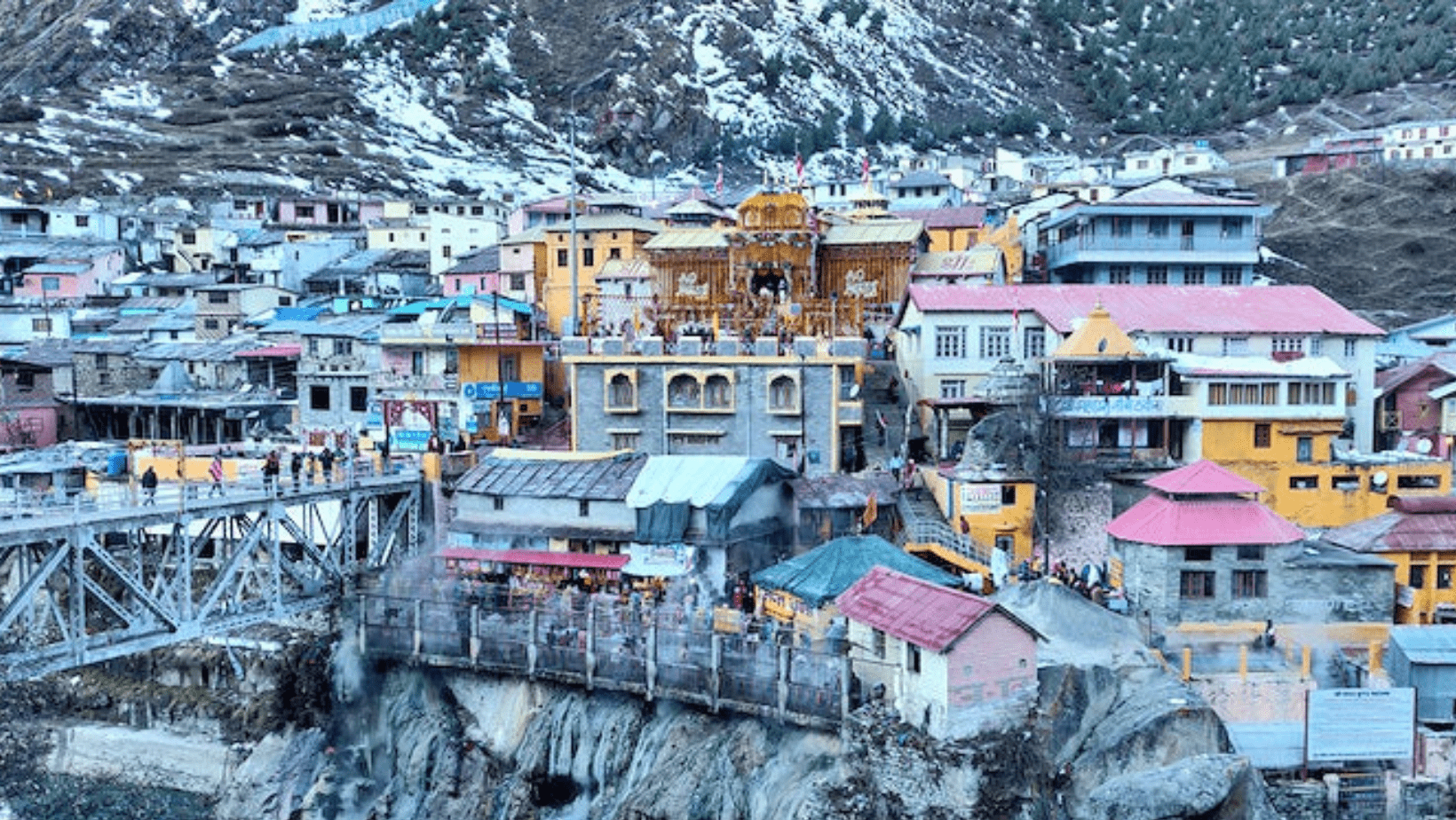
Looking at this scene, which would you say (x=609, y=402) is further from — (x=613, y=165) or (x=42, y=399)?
(x=613, y=165)

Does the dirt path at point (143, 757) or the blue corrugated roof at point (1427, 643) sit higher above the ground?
the blue corrugated roof at point (1427, 643)

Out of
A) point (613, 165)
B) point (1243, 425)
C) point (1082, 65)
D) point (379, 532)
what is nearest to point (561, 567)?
point (379, 532)

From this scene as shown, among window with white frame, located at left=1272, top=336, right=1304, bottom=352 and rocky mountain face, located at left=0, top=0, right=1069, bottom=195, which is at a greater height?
rocky mountain face, located at left=0, top=0, right=1069, bottom=195

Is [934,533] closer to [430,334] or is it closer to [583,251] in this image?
[430,334]

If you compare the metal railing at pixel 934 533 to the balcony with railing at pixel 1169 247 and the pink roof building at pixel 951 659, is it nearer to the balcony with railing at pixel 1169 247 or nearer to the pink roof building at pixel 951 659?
the pink roof building at pixel 951 659

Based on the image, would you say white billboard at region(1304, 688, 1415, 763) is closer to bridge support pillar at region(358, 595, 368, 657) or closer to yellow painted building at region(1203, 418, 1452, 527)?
yellow painted building at region(1203, 418, 1452, 527)

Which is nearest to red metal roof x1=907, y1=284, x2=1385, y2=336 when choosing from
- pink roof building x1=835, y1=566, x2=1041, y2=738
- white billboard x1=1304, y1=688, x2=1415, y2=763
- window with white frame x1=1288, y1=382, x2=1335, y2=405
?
window with white frame x1=1288, y1=382, x2=1335, y2=405

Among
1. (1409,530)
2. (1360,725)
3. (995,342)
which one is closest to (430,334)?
(995,342)

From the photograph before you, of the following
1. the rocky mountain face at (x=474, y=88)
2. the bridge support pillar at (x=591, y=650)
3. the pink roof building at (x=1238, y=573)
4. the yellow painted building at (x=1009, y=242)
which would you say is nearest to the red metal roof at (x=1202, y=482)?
the pink roof building at (x=1238, y=573)

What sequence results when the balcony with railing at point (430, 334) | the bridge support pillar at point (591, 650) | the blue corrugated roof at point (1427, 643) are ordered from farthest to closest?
the balcony with railing at point (430, 334) → the bridge support pillar at point (591, 650) → the blue corrugated roof at point (1427, 643)
